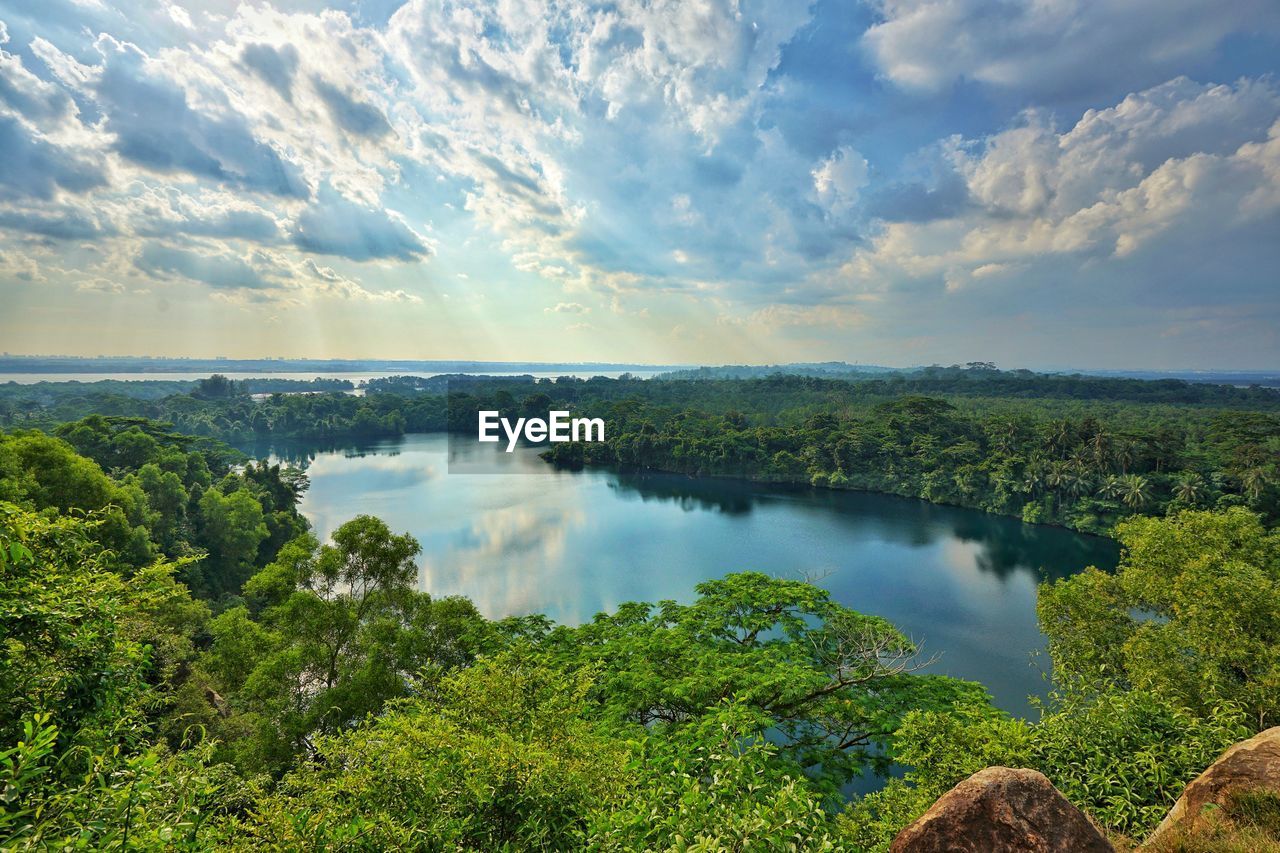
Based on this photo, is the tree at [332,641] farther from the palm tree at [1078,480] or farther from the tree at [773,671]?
the palm tree at [1078,480]

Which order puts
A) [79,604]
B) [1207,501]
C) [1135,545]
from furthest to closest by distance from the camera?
1. [1207,501]
2. [1135,545]
3. [79,604]

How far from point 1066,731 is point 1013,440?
51.8 meters

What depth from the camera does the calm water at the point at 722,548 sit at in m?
24.6

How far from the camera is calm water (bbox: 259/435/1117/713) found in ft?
80.8

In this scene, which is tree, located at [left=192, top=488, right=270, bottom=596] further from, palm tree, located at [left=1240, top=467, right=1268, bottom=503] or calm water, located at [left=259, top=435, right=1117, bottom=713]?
palm tree, located at [left=1240, top=467, right=1268, bottom=503]

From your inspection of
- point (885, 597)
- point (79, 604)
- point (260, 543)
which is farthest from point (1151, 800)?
point (260, 543)

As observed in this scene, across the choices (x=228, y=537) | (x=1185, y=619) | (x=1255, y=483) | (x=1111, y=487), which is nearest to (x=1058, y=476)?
(x=1111, y=487)

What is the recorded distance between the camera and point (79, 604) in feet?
13.4

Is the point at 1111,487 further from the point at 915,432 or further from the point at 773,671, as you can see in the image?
the point at 773,671

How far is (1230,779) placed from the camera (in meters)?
4.96

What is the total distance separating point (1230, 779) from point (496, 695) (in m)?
7.53

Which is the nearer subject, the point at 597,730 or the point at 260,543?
the point at 597,730

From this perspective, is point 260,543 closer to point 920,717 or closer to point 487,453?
point 920,717

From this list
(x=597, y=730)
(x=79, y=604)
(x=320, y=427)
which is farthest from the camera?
(x=320, y=427)
